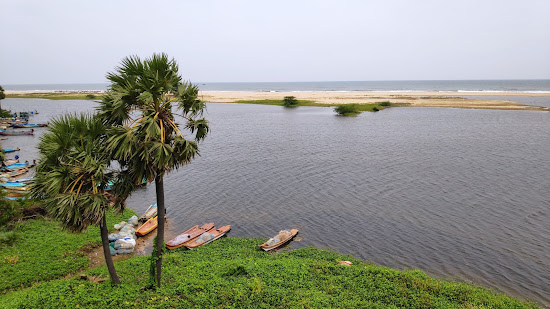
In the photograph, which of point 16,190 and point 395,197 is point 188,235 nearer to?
point 16,190

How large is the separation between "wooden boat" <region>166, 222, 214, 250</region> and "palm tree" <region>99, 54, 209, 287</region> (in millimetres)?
10653

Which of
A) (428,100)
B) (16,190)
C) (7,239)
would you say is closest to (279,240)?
(7,239)

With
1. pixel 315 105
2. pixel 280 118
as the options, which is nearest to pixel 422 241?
pixel 280 118

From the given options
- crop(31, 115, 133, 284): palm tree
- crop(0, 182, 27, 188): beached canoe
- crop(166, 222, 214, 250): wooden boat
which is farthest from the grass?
crop(0, 182, 27, 188): beached canoe

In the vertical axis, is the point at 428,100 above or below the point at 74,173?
below

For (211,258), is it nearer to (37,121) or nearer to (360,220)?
(360,220)

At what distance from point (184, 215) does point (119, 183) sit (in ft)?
52.9

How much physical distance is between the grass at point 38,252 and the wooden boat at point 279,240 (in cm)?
1086

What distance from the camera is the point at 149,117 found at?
1200cm

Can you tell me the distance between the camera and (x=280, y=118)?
89.4 m

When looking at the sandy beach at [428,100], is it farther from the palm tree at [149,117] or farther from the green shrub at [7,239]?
the palm tree at [149,117]

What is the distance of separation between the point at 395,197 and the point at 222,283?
21.9m

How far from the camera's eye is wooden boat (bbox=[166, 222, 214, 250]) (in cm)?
2211

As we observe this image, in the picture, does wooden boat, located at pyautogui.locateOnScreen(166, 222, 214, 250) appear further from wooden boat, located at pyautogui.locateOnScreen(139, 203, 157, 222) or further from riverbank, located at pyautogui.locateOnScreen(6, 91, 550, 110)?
riverbank, located at pyautogui.locateOnScreen(6, 91, 550, 110)
